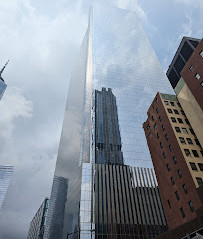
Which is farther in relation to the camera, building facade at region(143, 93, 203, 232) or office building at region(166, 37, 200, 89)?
office building at region(166, 37, 200, 89)

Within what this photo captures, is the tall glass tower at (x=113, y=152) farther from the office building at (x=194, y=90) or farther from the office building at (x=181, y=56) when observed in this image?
the office building at (x=194, y=90)

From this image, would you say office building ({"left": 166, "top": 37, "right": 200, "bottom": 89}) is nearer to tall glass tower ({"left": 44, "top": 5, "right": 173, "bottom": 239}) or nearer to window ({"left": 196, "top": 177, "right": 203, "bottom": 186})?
tall glass tower ({"left": 44, "top": 5, "right": 173, "bottom": 239})

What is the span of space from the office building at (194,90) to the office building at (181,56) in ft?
291

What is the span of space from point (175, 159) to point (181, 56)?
384 feet

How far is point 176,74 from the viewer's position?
154750 millimetres

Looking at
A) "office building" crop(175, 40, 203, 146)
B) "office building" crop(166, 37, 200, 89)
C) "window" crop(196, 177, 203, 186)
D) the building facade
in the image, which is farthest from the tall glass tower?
"office building" crop(175, 40, 203, 146)

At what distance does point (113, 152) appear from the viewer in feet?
327

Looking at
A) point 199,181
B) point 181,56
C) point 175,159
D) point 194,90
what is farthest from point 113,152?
point 181,56

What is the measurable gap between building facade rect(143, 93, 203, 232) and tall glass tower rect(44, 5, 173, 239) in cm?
2822

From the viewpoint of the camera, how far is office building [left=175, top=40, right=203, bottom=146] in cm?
4766

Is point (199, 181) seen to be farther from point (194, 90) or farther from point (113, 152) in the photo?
point (113, 152)

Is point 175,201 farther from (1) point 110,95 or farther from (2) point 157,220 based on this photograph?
(1) point 110,95

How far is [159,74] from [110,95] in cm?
5189

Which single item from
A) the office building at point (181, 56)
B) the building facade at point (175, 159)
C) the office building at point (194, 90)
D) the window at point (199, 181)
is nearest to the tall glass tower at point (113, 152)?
the office building at point (181, 56)
